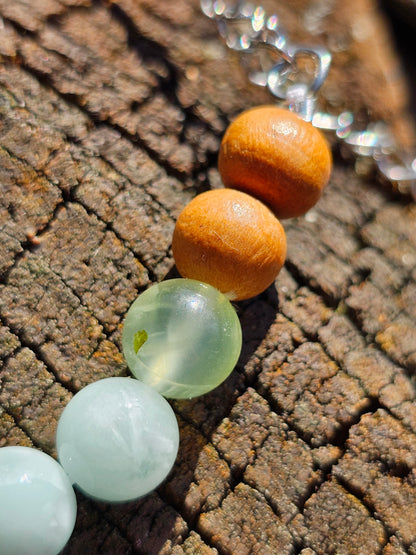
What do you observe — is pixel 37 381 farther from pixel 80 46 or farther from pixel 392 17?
pixel 392 17

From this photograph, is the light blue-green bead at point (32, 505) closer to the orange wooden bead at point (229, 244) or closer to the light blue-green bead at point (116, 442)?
the light blue-green bead at point (116, 442)

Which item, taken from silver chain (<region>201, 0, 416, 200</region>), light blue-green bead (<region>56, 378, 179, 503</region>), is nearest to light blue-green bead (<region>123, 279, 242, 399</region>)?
light blue-green bead (<region>56, 378, 179, 503</region>)

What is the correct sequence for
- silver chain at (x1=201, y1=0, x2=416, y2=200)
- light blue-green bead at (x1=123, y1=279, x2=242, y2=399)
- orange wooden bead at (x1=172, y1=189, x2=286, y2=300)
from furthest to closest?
silver chain at (x1=201, y1=0, x2=416, y2=200) < orange wooden bead at (x1=172, y1=189, x2=286, y2=300) < light blue-green bead at (x1=123, y1=279, x2=242, y2=399)

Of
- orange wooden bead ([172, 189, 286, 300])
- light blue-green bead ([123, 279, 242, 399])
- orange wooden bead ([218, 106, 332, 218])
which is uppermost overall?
orange wooden bead ([218, 106, 332, 218])

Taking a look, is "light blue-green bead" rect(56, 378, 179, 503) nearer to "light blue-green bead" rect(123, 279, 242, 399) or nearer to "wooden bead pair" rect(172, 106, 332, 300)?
"light blue-green bead" rect(123, 279, 242, 399)

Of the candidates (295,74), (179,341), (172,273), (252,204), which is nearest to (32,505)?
(179,341)

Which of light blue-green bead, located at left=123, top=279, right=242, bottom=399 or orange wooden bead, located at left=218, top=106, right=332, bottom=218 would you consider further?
orange wooden bead, located at left=218, top=106, right=332, bottom=218
